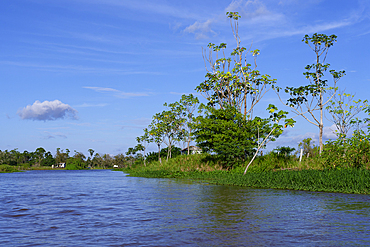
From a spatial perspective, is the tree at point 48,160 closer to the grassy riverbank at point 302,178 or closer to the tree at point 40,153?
the tree at point 40,153

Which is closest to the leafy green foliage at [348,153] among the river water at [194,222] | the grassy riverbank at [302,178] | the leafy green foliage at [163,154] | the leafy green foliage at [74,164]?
the grassy riverbank at [302,178]

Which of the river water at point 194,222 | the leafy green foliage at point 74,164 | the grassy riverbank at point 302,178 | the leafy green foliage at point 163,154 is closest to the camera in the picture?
the river water at point 194,222

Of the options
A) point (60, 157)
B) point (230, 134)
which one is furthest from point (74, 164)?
point (230, 134)

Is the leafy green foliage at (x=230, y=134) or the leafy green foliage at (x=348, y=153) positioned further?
the leafy green foliage at (x=230, y=134)

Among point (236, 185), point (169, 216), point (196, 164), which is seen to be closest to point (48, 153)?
point (196, 164)

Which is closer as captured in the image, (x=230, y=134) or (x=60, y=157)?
(x=230, y=134)

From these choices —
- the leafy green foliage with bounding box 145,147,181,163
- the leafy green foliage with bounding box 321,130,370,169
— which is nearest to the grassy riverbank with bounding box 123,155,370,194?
the leafy green foliage with bounding box 321,130,370,169

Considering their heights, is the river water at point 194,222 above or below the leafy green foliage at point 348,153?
below

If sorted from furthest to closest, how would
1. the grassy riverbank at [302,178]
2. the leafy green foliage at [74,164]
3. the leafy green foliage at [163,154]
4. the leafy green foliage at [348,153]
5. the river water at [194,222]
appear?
the leafy green foliage at [74,164] → the leafy green foliage at [163,154] → the leafy green foliage at [348,153] → the grassy riverbank at [302,178] → the river water at [194,222]

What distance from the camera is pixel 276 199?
55.8 feet

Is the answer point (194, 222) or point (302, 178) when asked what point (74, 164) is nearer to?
point (302, 178)

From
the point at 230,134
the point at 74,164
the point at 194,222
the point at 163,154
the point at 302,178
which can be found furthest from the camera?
the point at 74,164

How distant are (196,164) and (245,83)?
11.8 meters

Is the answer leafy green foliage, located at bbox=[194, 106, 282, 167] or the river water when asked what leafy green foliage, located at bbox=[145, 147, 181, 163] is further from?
the river water
